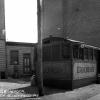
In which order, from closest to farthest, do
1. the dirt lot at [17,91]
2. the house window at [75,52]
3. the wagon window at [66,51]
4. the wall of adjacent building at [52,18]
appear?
the dirt lot at [17,91] < the wagon window at [66,51] < the house window at [75,52] < the wall of adjacent building at [52,18]

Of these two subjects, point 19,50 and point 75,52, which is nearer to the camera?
point 75,52

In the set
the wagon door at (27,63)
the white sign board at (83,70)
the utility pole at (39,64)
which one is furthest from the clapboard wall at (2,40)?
the utility pole at (39,64)

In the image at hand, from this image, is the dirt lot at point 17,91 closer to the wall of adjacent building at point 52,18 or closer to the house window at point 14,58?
the house window at point 14,58

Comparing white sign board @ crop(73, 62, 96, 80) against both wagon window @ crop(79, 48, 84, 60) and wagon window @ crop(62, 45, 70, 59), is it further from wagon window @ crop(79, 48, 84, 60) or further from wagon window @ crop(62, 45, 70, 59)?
wagon window @ crop(62, 45, 70, 59)

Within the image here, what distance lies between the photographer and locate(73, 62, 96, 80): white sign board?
13.8 metres

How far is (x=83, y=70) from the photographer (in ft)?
49.2

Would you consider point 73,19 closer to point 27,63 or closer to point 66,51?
point 27,63

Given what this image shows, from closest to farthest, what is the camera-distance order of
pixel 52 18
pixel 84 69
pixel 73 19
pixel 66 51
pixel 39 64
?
1. pixel 39 64
2. pixel 66 51
3. pixel 84 69
4. pixel 73 19
5. pixel 52 18

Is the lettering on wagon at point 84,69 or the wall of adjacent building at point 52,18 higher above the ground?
the wall of adjacent building at point 52,18

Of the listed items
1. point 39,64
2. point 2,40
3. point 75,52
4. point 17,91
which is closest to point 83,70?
point 75,52

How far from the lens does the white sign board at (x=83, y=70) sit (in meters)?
13.8

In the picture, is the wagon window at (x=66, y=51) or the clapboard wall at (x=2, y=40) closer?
the wagon window at (x=66, y=51)

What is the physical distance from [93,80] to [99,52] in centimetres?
303

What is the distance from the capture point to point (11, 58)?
883 inches
